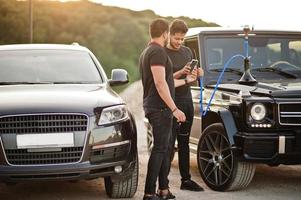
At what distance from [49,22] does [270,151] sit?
180ft

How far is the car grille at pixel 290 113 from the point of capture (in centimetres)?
689

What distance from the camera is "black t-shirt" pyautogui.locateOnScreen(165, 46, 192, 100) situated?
292 inches

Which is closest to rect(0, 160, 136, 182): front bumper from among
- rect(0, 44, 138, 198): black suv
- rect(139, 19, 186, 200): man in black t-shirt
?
rect(0, 44, 138, 198): black suv

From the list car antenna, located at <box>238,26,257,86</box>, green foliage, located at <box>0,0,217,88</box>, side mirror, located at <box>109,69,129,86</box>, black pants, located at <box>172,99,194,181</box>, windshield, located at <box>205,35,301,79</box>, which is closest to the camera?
black pants, located at <box>172,99,194,181</box>

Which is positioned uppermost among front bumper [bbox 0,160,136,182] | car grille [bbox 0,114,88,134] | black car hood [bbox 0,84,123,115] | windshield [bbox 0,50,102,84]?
windshield [bbox 0,50,102,84]

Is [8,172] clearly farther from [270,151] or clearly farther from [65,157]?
[270,151]

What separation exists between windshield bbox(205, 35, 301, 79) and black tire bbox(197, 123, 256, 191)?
1.13 metres

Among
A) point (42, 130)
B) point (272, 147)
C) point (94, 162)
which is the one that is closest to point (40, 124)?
point (42, 130)

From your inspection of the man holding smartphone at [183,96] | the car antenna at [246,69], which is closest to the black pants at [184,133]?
the man holding smartphone at [183,96]

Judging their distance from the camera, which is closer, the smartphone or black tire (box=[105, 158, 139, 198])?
black tire (box=[105, 158, 139, 198])

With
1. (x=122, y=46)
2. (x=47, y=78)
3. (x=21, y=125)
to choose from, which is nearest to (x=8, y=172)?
(x=21, y=125)

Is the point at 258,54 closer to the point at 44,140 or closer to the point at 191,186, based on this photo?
the point at 191,186

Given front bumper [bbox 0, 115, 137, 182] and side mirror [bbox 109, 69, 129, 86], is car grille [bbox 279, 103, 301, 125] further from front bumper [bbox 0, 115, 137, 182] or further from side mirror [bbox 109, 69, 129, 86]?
side mirror [bbox 109, 69, 129, 86]

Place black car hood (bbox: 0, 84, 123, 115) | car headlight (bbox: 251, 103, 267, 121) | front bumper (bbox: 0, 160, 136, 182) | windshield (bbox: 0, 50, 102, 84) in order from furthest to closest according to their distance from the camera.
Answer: windshield (bbox: 0, 50, 102, 84) < car headlight (bbox: 251, 103, 267, 121) < black car hood (bbox: 0, 84, 123, 115) < front bumper (bbox: 0, 160, 136, 182)
